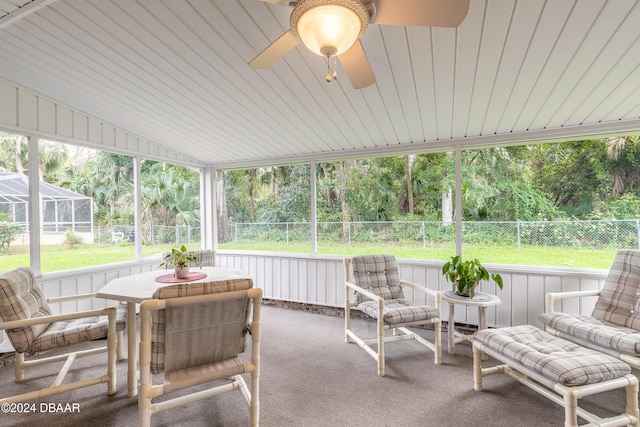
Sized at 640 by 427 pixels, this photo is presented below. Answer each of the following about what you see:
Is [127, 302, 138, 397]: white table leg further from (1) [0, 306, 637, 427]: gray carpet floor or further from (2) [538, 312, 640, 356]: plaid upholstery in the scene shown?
(2) [538, 312, 640, 356]: plaid upholstery

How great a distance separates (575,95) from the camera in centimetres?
241

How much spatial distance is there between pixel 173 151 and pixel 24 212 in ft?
6.47

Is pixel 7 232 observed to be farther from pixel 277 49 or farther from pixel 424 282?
pixel 424 282

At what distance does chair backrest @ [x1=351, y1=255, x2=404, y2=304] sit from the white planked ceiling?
1.48 metres

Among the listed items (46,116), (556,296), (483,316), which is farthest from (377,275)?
(46,116)

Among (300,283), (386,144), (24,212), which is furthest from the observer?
(300,283)

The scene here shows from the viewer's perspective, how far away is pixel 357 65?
5.41ft

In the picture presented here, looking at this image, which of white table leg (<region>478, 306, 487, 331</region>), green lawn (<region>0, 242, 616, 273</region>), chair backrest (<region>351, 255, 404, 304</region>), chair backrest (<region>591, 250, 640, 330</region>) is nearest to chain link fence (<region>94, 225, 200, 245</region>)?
green lawn (<region>0, 242, 616, 273</region>)

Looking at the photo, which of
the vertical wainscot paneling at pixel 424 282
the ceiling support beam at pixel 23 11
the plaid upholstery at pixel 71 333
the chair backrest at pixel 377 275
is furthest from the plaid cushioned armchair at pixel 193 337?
the vertical wainscot paneling at pixel 424 282

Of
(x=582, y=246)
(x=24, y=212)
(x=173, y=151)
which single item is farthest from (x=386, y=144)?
(x=24, y=212)

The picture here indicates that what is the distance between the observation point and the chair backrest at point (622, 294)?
97.8 inches

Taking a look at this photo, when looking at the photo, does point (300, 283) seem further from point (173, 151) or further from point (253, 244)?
point (173, 151)

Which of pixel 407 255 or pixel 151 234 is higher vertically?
pixel 151 234

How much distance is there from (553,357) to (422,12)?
211 centimetres
